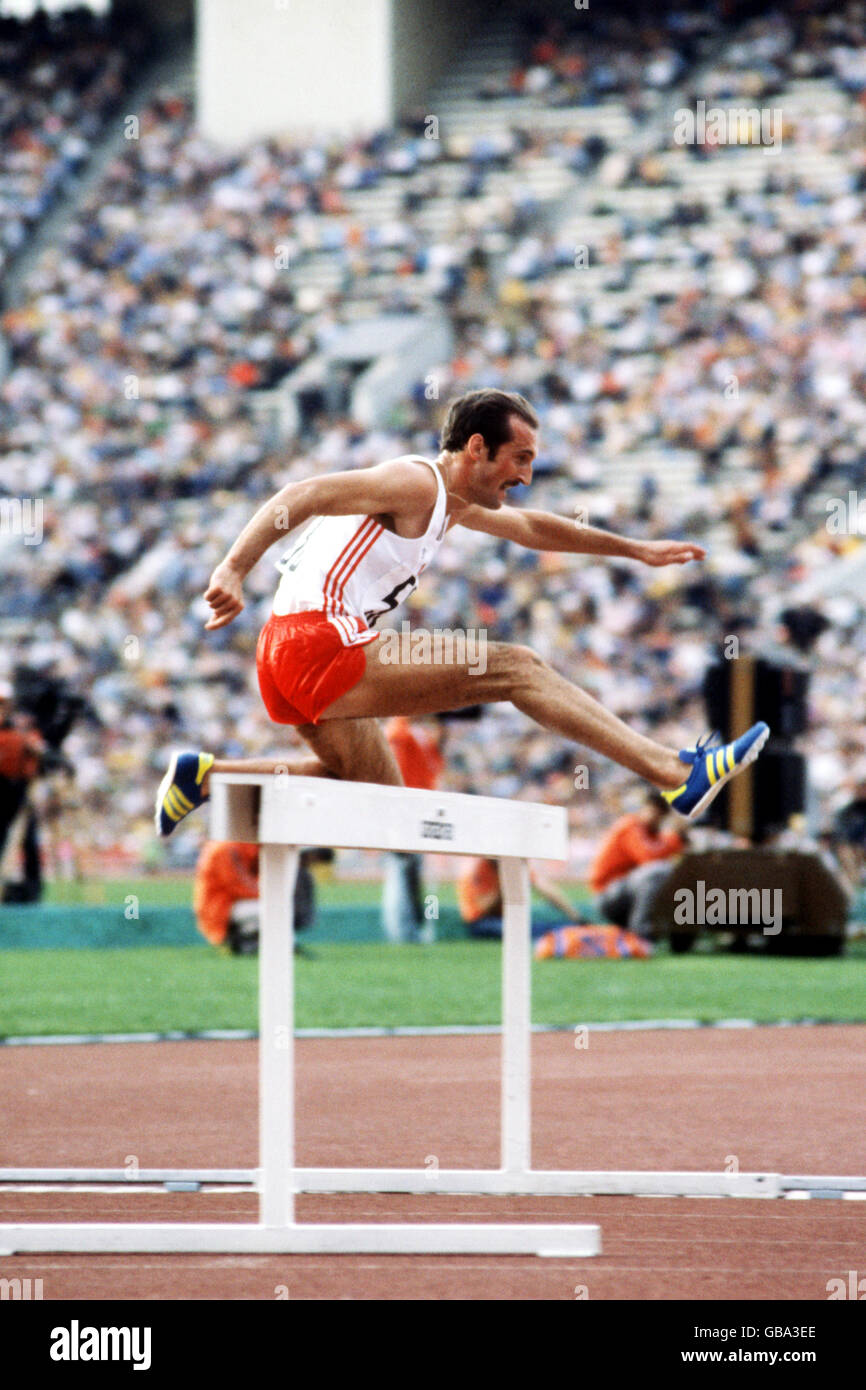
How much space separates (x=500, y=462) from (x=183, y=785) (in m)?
1.36

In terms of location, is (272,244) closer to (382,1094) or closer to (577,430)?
(577,430)

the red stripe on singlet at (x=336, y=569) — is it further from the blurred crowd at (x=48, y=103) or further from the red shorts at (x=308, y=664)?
the blurred crowd at (x=48, y=103)

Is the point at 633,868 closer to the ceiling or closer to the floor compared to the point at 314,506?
closer to the floor

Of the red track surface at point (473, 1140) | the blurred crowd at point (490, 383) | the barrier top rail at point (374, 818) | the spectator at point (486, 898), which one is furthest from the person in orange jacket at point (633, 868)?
the barrier top rail at point (374, 818)

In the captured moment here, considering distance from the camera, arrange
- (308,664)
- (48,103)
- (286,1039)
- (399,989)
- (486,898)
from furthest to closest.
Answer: (48,103)
(486,898)
(399,989)
(308,664)
(286,1039)

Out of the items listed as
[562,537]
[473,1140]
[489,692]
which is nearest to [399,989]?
[473,1140]

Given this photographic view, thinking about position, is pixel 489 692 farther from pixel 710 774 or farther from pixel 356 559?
pixel 710 774

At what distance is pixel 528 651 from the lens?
18.6ft

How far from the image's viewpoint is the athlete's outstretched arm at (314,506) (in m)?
5.15

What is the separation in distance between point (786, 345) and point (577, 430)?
284 centimetres

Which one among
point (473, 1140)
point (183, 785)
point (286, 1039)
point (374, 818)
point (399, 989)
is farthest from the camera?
point (399, 989)

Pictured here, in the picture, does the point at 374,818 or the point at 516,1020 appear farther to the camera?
the point at 516,1020

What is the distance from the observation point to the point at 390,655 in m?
5.70

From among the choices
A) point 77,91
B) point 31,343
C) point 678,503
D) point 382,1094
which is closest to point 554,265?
point 678,503
